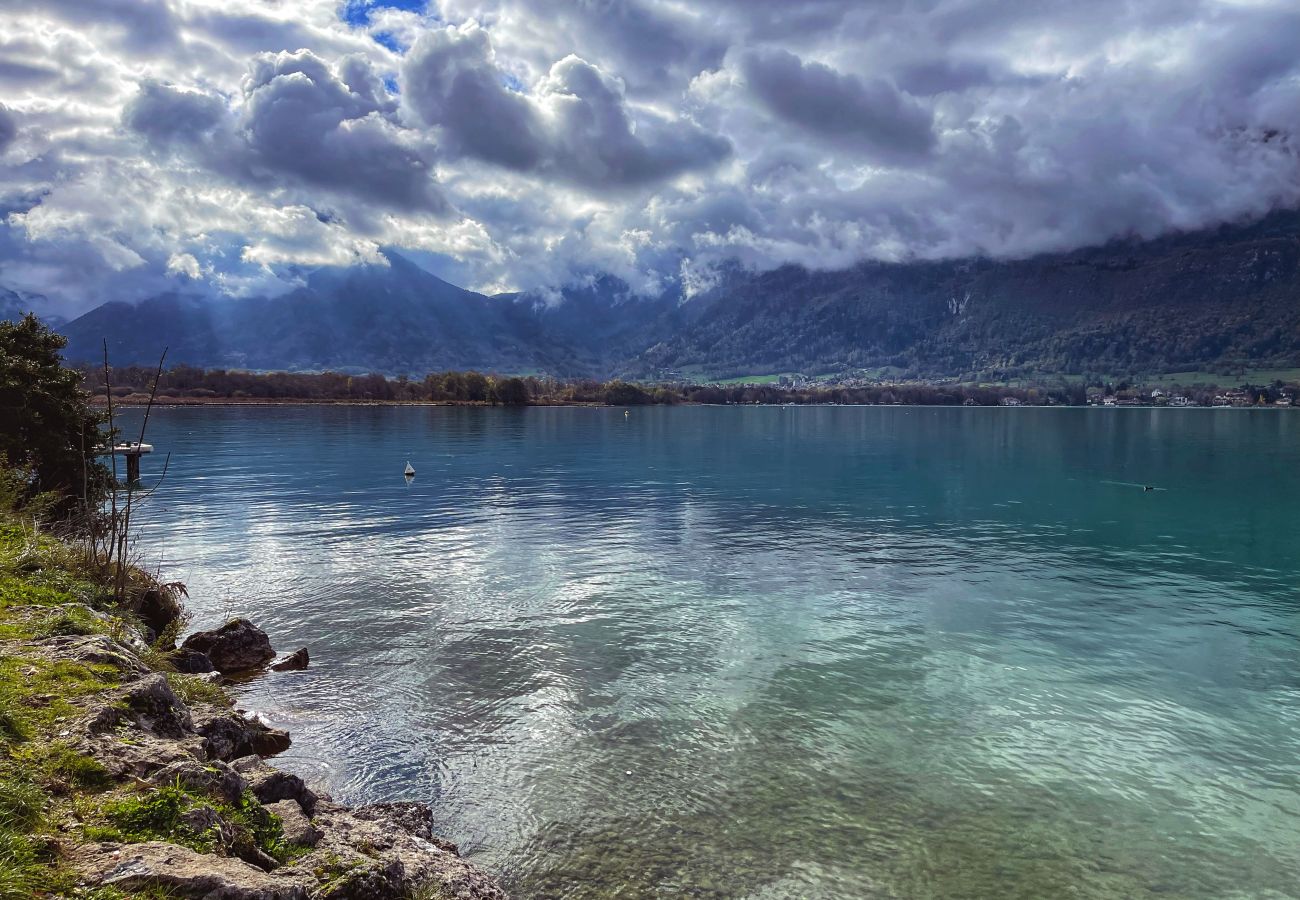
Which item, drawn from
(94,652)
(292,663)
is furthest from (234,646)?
(94,652)

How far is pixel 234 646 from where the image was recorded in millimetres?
24672

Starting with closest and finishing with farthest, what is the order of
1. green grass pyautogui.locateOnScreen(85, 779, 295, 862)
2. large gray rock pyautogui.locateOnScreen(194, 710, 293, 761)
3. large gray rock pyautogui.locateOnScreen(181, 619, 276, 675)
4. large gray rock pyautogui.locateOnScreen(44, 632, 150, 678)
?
green grass pyautogui.locateOnScreen(85, 779, 295, 862) < large gray rock pyautogui.locateOnScreen(44, 632, 150, 678) < large gray rock pyautogui.locateOnScreen(194, 710, 293, 761) < large gray rock pyautogui.locateOnScreen(181, 619, 276, 675)

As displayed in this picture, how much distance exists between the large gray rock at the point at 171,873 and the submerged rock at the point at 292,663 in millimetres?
17553

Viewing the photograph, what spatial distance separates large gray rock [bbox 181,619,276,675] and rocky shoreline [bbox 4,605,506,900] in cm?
833

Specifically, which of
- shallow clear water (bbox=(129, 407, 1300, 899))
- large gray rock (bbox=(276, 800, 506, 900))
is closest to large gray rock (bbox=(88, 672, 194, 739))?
large gray rock (bbox=(276, 800, 506, 900))

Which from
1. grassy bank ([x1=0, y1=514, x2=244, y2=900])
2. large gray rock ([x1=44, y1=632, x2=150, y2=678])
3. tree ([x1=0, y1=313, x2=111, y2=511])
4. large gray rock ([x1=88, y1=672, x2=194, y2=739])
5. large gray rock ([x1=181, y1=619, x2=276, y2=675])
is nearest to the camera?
grassy bank ([x1=0, y1=514, x2=244, y2=900])

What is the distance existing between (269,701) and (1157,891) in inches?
902

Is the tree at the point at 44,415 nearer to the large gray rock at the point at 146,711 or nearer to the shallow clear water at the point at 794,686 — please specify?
the shallow clear water at the point at 794,686

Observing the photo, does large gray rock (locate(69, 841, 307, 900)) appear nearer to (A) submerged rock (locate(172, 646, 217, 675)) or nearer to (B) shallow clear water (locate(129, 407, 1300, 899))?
(B) shallow clear water (locate(129, 407, 1300, 899))

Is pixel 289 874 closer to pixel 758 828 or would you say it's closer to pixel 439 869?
pixel 439 869

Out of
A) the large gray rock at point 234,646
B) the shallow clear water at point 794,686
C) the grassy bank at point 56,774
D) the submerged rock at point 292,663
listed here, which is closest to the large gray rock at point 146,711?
the grassy bank at point 56,774

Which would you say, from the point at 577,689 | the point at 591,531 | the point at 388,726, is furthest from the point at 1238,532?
the point at 388,726

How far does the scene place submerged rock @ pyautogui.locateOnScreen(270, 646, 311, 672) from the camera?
24609mm

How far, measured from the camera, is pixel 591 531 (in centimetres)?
5050
